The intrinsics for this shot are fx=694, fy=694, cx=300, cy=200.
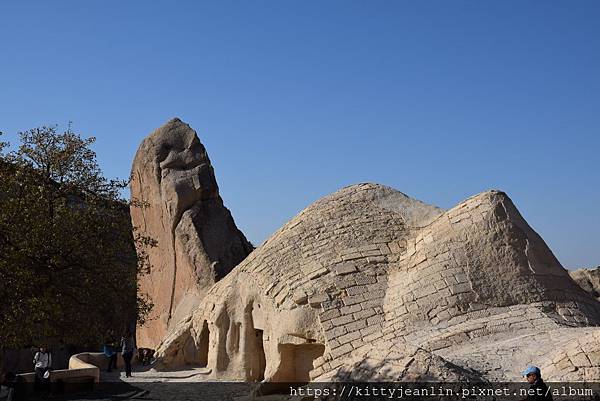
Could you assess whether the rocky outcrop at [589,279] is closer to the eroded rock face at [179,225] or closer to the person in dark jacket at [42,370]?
the eroded rock face at [179,225]

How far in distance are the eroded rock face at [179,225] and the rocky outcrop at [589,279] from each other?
40.1 feet

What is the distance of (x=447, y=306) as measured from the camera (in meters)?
13.3

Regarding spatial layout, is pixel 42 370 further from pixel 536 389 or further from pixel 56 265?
pixel 536 389

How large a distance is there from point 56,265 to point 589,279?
18759 mm

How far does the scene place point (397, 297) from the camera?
14.1m

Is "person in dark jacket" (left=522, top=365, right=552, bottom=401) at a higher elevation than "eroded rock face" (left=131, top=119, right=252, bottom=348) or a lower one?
lower

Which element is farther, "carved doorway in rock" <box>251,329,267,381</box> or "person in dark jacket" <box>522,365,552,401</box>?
"carved doorway in rock" <box>251,329,267,381</box>

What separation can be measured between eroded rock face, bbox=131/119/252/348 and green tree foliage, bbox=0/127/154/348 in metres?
11.8

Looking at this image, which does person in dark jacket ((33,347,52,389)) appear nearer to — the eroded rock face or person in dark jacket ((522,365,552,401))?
the eroded rock face

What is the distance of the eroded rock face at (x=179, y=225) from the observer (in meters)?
25.5

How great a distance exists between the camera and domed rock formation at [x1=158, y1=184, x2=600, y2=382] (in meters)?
11.3

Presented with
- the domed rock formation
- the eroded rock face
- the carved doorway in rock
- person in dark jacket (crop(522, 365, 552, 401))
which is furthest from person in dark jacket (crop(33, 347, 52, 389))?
person in dark jacket (crop(522, 365, 552, 401))

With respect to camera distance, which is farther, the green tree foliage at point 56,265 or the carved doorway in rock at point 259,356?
the carved doorway in rock at point 259,356

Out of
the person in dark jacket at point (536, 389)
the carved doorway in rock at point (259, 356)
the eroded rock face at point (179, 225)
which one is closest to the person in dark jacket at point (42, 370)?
the carved doorway in rock at point (259, 356)
